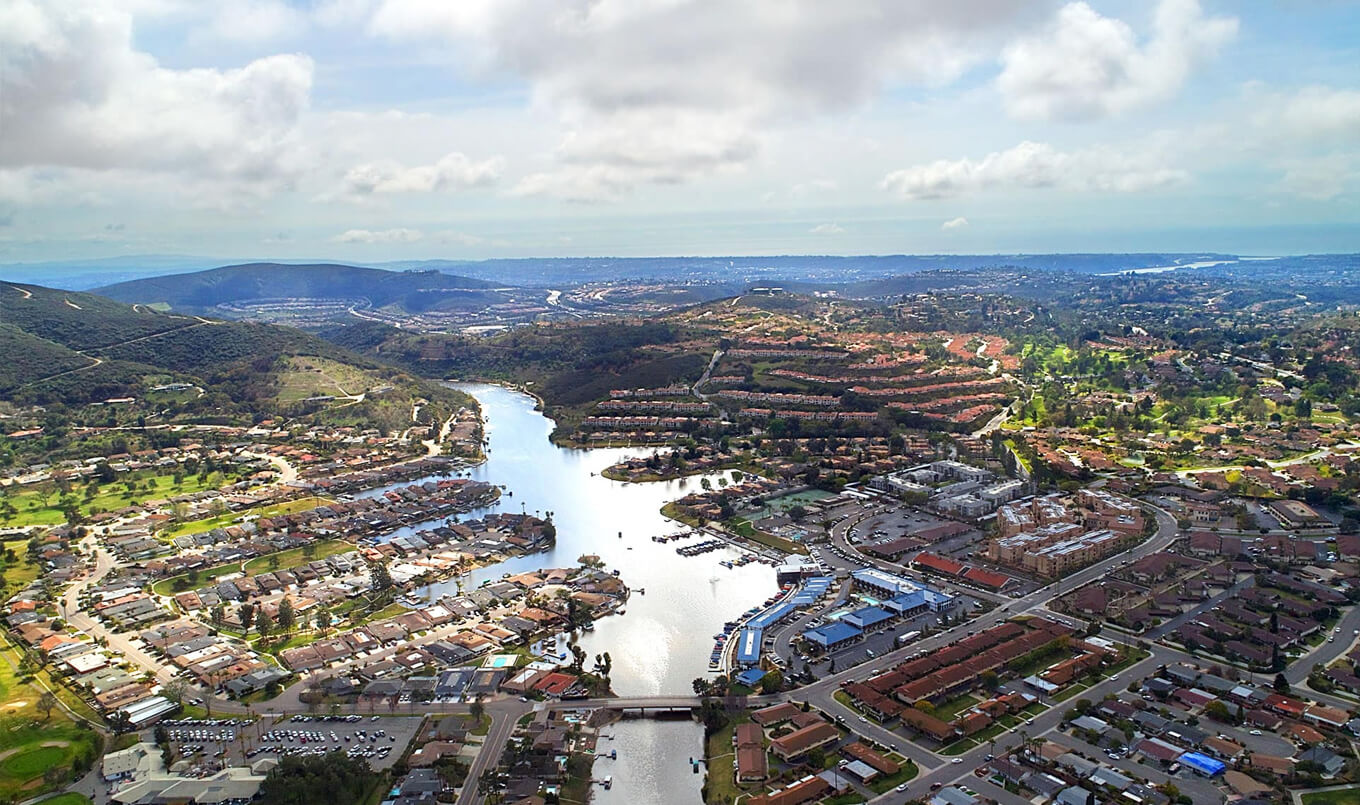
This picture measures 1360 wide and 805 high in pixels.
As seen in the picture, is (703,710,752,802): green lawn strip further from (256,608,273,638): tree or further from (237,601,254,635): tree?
(237,601,254,635): tree

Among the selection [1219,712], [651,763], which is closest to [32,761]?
[651,763]

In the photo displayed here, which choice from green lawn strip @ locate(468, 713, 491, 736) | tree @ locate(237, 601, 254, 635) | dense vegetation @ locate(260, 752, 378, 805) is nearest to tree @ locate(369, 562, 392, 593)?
tree @ locate(237, 601, 254, 635)

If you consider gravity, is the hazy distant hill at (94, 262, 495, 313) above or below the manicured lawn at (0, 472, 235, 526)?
above

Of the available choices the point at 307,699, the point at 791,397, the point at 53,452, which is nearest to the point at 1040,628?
the point at 307,699

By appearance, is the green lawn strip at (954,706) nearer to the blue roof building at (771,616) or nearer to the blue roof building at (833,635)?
the blue roof building at (833,635)

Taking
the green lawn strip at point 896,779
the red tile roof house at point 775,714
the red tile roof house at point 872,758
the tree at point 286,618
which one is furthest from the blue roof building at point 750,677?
the tree at point 286,618

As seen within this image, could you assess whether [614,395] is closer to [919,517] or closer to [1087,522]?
[919,517]
